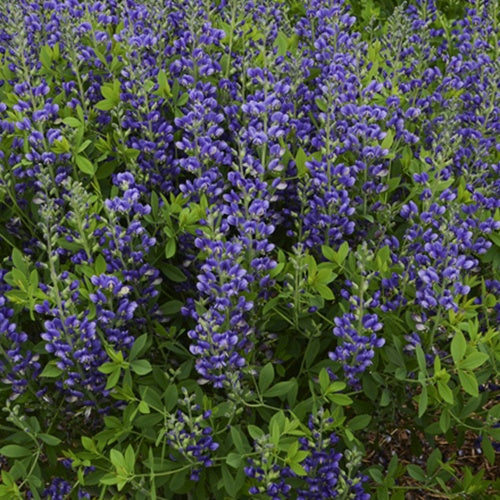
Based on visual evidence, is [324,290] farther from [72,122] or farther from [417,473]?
[72,122]

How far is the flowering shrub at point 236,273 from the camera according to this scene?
2604 millimetres

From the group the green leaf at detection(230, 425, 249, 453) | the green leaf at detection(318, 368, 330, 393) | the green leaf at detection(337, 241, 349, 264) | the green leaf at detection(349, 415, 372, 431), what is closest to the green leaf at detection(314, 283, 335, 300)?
the green leaf at detection(337, 241, 349, 264)

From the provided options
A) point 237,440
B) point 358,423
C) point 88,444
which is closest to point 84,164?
point 88,444

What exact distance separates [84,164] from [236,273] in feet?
2.87

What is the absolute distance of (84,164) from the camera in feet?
9.66

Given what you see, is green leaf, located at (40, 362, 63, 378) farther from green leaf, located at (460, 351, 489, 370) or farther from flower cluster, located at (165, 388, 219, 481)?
green leaf, located at (460, 351, 489, 370)

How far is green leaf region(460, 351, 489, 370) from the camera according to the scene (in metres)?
2.54

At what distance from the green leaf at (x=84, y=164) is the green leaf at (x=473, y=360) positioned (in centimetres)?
163

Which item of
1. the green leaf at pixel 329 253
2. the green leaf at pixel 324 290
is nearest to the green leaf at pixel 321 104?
the green leaf at pixel 329 253

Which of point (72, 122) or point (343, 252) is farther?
point (72, 122)

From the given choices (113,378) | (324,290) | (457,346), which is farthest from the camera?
(324,290)

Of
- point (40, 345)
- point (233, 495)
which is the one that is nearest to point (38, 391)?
point (40, 345)

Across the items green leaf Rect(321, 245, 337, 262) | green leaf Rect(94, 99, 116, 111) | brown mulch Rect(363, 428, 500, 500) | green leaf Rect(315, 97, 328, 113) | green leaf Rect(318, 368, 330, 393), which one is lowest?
brown mulch Rect(363, 428, 500, 500)

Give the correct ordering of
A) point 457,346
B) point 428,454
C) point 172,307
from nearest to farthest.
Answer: point 457,346, point 172,307, point 428,454
